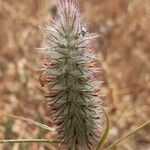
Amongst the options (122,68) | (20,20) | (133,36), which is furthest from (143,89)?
(20,20)

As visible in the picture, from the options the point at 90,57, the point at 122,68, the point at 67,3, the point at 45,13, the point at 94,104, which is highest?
the point at 45,13

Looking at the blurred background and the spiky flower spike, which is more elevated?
the blurred background

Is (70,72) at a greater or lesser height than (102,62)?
lesser

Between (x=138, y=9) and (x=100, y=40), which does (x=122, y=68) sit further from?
(x=138, y=9)

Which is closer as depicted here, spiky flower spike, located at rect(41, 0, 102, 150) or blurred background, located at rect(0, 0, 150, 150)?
spiky flower spike, located at rect(41, 0, 102, 150)
